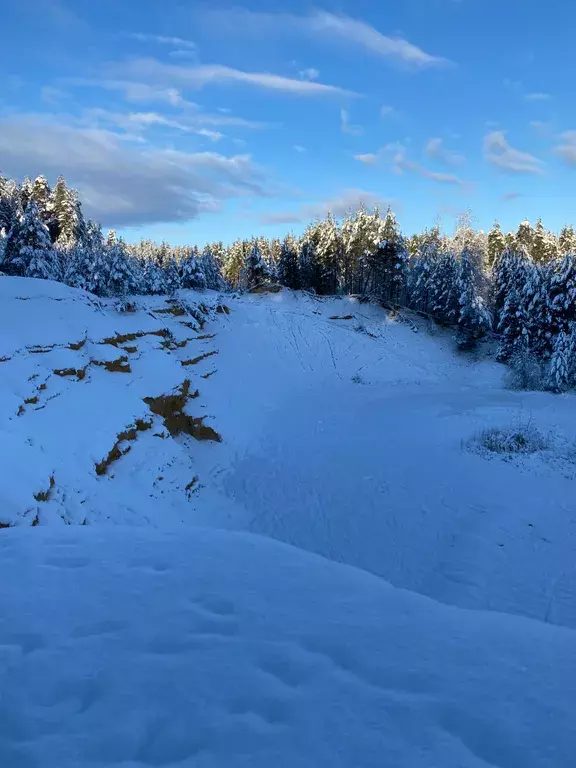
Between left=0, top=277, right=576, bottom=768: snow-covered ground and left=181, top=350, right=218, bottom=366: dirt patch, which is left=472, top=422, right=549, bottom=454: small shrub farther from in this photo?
left=181, top=350, right=218, bottom=366: dirt patch

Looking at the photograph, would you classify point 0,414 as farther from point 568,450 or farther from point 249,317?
point 249,317

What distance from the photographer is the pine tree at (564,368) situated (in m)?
26.3

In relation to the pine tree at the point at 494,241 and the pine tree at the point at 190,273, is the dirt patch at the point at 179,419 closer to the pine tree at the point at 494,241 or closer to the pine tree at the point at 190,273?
the pine tree at the point at 190,273

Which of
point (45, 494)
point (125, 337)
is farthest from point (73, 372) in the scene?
point (45, 494)

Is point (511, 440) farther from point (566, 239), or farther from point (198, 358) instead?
point (566, 239)

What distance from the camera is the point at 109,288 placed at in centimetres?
3278

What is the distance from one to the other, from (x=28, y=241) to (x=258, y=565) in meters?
35.6

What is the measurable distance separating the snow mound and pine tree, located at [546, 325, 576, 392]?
25275 mm

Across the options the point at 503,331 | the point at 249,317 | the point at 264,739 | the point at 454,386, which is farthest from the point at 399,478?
the point at 503,331

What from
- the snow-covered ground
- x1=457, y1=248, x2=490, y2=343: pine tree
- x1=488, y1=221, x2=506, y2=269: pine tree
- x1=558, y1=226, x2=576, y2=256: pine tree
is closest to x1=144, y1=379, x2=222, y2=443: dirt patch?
the snow-covered ground

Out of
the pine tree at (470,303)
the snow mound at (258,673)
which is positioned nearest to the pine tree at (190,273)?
the pine tree at (470,303)

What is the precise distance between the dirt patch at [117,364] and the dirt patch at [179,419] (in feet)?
5.67

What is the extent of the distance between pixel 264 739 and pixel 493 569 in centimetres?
738

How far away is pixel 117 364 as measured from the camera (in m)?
16.6
